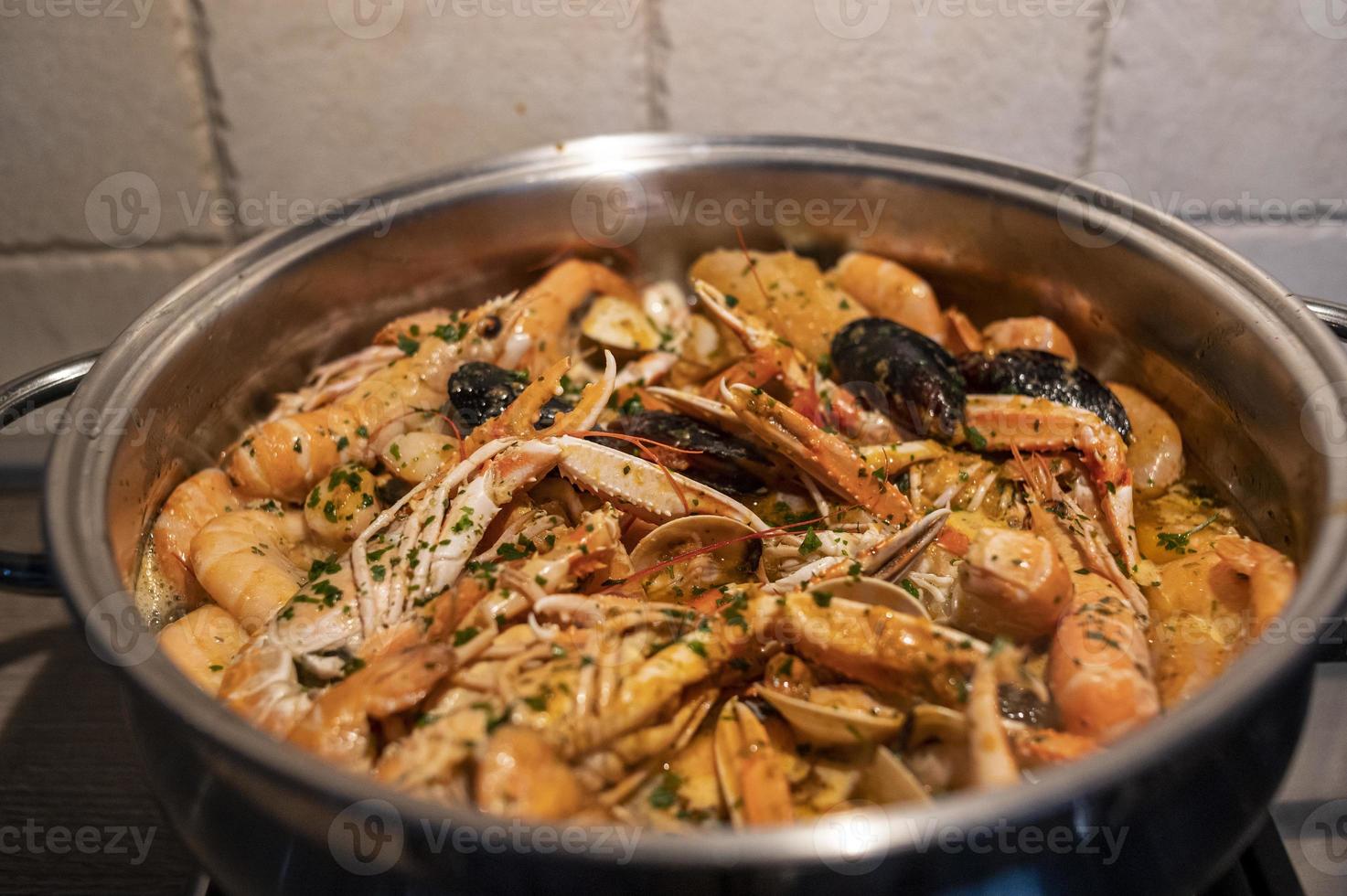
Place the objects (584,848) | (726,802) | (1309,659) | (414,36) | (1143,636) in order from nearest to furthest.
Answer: (584,848), (1309,659), (726,802), (1143,636), (414,36)

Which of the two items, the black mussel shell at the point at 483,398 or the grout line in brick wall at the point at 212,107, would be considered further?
the grout line in brick wall at the point at 212,107

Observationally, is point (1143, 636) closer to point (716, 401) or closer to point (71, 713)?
point (716, 401)

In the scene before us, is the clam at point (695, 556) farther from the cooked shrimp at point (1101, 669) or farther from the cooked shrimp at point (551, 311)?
the cooked shrimp at point (551, 311)

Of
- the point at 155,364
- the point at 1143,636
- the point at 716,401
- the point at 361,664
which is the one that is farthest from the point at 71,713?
the point at 1143,636

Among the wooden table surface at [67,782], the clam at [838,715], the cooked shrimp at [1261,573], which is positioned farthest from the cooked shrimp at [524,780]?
the cooked shrimp at [1261,573]

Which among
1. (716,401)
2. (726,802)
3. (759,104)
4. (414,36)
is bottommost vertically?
(726,802)

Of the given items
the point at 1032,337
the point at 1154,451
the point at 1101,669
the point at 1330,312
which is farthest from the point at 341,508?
the point at 1330,312

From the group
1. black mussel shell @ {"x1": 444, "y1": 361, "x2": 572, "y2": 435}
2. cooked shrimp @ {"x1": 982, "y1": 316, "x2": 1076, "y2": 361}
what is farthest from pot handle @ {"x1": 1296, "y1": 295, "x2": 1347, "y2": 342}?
black mussel shell @ {"x1": 444, "y1": 361, "x2": 572, "y2": 435}
